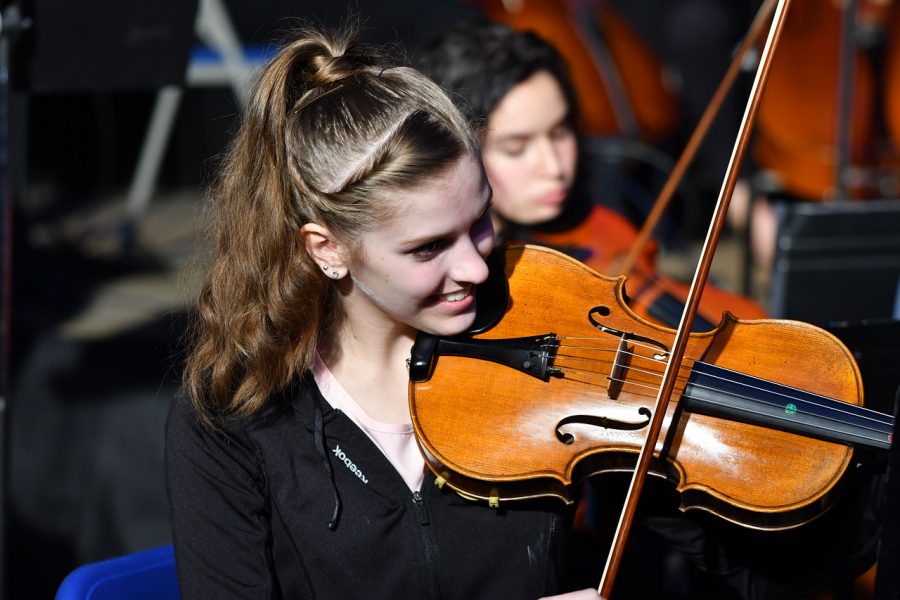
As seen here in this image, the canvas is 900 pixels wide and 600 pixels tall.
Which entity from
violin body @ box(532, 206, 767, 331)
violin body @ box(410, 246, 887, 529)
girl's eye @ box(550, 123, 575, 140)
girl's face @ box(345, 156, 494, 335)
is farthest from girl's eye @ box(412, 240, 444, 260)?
girl's eye @ box(550, 123, 575, 140)

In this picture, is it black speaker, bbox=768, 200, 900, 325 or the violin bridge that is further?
black speaker, bbox=768, 200, 900, 325

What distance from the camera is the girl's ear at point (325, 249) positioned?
1122mm

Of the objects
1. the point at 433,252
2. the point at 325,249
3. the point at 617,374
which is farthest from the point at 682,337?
the point at 325,249

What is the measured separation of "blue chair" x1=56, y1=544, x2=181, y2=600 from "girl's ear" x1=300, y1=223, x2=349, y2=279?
1.40 ft

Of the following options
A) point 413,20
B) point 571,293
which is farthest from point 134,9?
point 413,20

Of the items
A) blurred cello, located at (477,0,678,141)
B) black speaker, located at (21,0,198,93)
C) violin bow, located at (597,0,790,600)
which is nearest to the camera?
violin bow, located at (597,0,790,600)

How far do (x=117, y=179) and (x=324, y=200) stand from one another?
3365 millimetres

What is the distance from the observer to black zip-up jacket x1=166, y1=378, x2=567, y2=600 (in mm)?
1111

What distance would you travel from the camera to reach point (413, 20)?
A: 4.05 m

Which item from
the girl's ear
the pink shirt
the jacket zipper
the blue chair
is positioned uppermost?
the girl's ear

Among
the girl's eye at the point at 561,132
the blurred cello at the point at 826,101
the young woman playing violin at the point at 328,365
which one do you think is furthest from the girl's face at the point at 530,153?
the blurred cello at the point at 826,101

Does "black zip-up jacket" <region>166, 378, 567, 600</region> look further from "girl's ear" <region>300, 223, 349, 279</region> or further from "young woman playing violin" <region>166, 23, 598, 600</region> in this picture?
"girl's ear" <region>300, 223, 349, 279</region>

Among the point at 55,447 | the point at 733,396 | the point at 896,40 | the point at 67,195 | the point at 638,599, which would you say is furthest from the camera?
the point at 67,195

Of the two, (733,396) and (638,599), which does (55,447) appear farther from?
(733,396)
